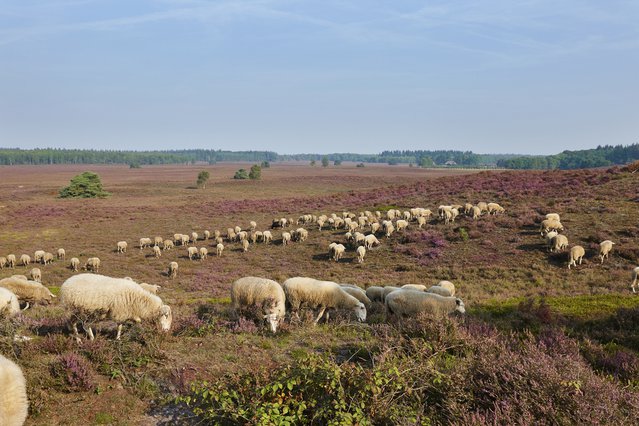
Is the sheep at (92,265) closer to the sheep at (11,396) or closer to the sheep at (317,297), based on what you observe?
the sheep at (317,297)

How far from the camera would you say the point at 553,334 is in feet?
30.7

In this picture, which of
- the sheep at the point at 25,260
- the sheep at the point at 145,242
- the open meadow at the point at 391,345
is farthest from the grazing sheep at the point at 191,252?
the sheep at the point at 25,260

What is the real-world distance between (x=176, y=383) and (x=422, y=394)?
4423 millimetres

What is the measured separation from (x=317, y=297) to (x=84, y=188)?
74862 mm

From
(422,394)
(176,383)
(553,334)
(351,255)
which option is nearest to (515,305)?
(553,334)

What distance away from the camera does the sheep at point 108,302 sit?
8836mm

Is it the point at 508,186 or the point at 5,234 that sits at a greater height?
the point at 508,186

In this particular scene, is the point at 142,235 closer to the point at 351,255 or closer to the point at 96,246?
the point at 96,246

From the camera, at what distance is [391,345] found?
8234mm

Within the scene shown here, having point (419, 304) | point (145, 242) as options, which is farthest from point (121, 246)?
point (419, 304)

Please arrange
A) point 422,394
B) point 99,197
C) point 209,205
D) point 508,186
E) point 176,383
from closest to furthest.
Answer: point 422,394
point 176,383
point 508,186
point 209,205
point 99,197

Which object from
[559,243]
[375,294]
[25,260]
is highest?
[559,243]

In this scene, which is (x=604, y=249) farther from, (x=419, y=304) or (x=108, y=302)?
(x=108, y=302)

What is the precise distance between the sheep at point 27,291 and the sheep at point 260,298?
8837mm
